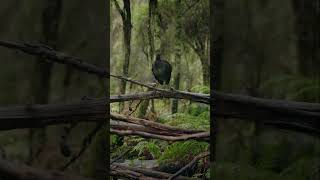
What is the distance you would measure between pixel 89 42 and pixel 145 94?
45cm

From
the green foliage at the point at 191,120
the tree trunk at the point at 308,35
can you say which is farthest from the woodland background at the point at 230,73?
the green foliage at the point at 191,120

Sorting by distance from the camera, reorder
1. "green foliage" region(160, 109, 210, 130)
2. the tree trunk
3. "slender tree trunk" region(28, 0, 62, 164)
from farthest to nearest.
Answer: "green foliage" region(160, 109, 210, 130) → "slender tree trunk" region(28, 0, 62, 164) → the tree trunk

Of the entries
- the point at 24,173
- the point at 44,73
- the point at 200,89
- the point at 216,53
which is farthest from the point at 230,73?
the point at 24,173

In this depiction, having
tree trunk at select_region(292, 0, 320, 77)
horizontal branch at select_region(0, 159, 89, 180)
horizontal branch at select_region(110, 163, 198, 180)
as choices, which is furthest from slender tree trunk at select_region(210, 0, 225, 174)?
horizontal branch at select_region(0, 159, 89, 180)

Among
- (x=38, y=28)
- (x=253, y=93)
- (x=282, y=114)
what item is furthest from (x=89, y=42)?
(x=282, y=114)

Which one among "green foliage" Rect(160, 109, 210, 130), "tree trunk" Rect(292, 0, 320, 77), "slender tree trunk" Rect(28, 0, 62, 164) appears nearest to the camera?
"tree trunk" Rect(292, 0, 320, 77)

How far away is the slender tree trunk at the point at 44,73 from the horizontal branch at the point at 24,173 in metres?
0.03

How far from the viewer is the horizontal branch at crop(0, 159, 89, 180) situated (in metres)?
1.28

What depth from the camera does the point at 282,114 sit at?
1.28m

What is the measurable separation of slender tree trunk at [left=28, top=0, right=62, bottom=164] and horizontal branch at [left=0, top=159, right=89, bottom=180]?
32mm

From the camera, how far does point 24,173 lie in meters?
1.31

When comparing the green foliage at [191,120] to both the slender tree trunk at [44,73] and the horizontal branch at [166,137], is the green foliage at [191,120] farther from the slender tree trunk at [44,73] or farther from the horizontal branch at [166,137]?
the slender tree trunk at [44,73]

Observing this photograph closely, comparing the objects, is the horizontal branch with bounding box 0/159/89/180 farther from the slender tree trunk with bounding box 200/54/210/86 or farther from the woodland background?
the slender tree trunk with bounding box 200/54/210/86

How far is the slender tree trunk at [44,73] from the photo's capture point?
1.33m
